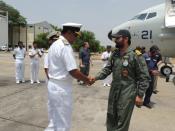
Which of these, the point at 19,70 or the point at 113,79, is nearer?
the point at 113,79

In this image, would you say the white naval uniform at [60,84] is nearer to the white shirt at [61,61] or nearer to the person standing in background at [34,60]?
the white shirt at [61,61]

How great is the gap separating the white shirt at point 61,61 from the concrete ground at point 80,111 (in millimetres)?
2410

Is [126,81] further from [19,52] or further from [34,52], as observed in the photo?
[19,52]

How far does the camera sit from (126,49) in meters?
5.66

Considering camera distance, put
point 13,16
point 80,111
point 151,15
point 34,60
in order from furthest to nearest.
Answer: point 13,16 < point 151,15 < point 34,60 < point 80,111

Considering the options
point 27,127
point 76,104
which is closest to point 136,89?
point 27,127

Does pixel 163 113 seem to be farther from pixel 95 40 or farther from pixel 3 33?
pixel 3 33

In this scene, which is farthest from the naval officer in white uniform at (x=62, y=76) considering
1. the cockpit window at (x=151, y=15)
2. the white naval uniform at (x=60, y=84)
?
A: the cockpit window at (x=151, y=15)

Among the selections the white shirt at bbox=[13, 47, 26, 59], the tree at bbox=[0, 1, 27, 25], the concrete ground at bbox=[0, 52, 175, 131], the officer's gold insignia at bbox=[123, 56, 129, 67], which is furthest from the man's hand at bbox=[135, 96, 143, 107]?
the tree at bbox=[0, 1, 27, 25]

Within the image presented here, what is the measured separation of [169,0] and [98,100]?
9.77 meters

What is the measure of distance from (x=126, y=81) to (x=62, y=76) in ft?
3.28

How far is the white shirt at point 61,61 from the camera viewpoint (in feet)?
16.8

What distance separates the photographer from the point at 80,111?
9258 mm

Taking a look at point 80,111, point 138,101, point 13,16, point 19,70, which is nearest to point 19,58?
point 19,70
